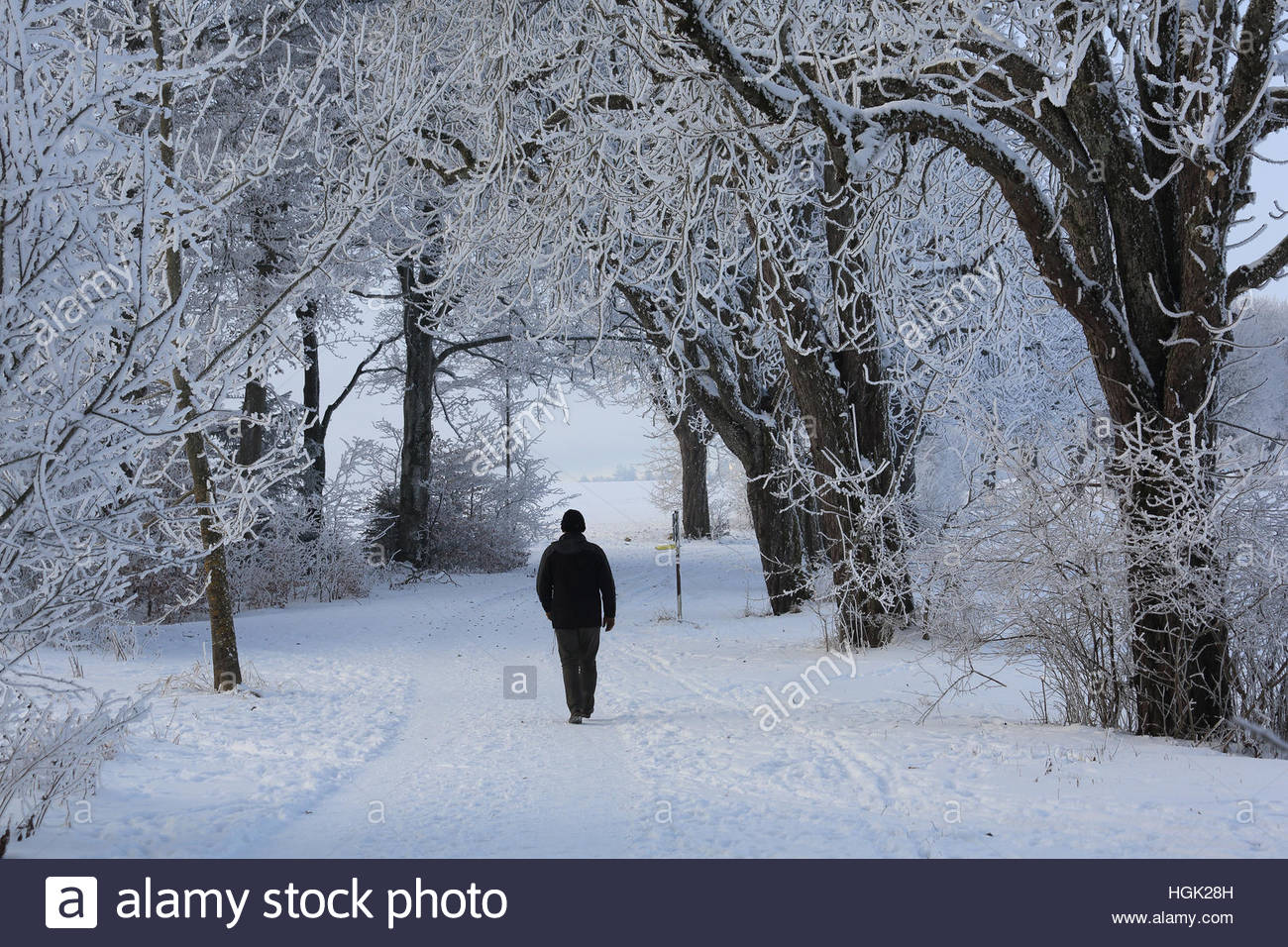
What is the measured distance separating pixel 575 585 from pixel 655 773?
247 cm

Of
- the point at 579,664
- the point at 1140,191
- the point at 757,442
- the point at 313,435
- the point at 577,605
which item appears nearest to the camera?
the point at 1140,191

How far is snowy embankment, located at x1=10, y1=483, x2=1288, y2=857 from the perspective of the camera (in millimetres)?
4773

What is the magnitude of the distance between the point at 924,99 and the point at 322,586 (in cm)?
1482

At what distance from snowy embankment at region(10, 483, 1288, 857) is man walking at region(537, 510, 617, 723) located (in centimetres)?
32

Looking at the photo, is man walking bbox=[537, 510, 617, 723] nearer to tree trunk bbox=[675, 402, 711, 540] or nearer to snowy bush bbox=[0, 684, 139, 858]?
snowy bush bbox=[0, 684, 139, 858]

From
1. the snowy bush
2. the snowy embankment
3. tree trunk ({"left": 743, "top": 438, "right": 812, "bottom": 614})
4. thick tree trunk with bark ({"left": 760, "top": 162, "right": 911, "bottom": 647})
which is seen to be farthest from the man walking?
tree trunk ({"left": 743, "top": 438, "right": 812, "bottom": 614})

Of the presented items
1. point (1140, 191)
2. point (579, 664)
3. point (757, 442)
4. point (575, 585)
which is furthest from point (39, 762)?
point (757, 442)

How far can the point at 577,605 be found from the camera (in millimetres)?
8477

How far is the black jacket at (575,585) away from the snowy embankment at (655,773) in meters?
0.84

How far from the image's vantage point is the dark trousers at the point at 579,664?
27.1 feet

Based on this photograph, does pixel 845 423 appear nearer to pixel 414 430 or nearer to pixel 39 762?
pixel 39 762
